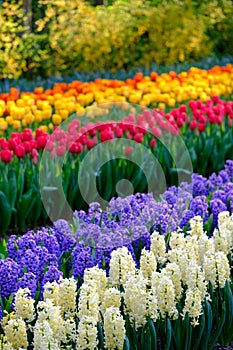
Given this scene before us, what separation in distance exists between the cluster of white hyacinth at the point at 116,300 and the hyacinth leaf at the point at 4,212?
1.97 m

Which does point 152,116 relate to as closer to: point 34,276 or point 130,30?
point 34,276

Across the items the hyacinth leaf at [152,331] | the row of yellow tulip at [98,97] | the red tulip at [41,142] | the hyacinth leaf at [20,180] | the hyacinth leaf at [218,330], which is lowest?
the hyacinth leaf at [218,330]

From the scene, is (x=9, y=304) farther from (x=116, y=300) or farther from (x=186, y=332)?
(x=186, y=332)

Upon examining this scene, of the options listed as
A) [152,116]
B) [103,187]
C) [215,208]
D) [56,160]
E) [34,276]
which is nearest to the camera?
[34,276]

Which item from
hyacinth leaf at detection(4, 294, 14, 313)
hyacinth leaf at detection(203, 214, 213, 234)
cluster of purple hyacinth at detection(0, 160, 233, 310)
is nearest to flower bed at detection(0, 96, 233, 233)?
cluster of purple hyacinth at detection(0, 160, 233, 310)

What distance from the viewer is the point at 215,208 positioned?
464 cm

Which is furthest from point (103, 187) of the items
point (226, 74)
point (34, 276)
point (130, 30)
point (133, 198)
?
point (130, 30)

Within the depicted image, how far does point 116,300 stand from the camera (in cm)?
326

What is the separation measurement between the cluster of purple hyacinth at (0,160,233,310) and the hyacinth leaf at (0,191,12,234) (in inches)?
45.6

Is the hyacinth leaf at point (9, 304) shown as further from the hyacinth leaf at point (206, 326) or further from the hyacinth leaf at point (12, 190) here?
the hyacinth leaf at point (12, 190)

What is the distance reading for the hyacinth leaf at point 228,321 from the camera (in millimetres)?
3562

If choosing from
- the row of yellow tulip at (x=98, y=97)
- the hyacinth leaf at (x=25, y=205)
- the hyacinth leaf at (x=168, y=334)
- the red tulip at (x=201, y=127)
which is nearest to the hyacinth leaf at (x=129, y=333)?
the hyacinth leaf at (x=168, y=334)

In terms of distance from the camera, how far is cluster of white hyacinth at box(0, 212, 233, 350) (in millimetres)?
2998

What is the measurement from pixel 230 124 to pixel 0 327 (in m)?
4.59
